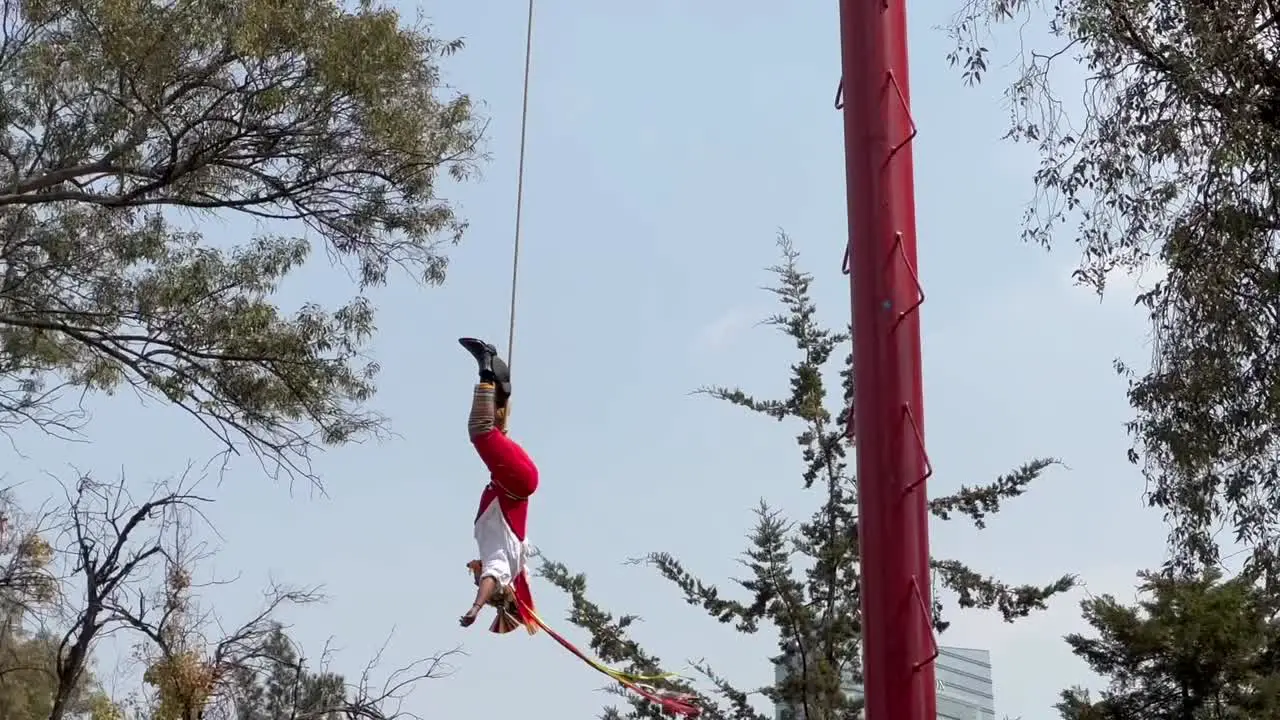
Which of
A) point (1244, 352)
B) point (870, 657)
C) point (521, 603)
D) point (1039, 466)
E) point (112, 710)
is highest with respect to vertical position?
point (1039, 466)

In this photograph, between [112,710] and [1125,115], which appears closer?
[1125,115]

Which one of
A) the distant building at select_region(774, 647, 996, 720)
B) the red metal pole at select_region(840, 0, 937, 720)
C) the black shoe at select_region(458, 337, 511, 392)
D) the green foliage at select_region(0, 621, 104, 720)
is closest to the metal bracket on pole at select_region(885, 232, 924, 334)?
the red metal pole at select_region(840, 0, 937, 720)

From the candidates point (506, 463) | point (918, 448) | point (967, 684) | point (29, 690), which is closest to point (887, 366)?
point (918, 448)

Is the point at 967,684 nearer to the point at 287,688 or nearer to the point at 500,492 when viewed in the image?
the point at 287,688

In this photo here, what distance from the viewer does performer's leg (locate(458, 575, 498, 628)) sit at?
12.5ft

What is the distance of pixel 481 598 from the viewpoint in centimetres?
381

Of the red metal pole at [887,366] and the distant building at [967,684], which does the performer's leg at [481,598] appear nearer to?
the red metal pole at [887,366]

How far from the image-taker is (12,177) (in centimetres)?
1025

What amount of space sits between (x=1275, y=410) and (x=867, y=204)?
4859 millimetres

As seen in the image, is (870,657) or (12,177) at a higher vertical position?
(12,177)

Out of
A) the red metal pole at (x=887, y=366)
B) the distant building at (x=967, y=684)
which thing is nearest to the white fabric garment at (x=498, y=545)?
the red metal pole at (x=887, y=366)

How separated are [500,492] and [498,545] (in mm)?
137

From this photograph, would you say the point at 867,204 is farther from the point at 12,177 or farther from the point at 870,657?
the point at 12,177

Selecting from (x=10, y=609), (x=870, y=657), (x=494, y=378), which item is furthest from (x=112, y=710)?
(x=870, y=657)
